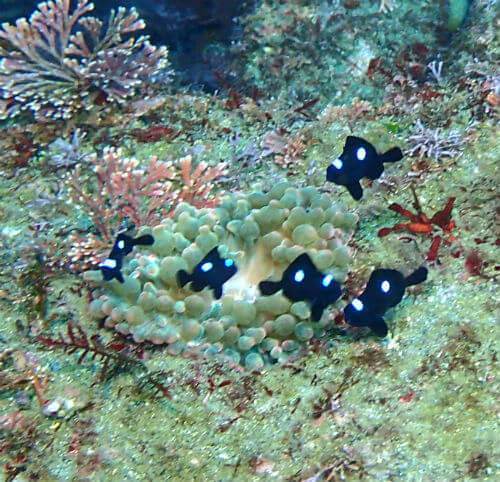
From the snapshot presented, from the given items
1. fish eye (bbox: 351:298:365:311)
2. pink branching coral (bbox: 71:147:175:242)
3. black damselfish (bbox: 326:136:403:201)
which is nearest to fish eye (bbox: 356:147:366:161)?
black damselfish (bbox: 326:136:403:201)

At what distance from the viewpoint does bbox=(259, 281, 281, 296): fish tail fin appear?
2.87 meters

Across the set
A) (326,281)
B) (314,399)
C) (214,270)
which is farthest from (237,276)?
(314,399)

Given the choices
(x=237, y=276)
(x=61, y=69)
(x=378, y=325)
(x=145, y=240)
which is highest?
(x=61, y=69)

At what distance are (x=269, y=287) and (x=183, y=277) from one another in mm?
563

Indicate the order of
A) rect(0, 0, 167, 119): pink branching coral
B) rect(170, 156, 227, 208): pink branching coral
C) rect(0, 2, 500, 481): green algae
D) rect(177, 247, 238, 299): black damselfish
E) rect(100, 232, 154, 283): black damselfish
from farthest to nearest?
1. rect(0, 0, 167, 119): pink branching coral
2. rect(170, 156, 227, 208): pink branching coral
3. rect(100, 232, 154, 283): black damselfish
4. rect(177, 247, 238, 299): black damselfish
5. rect(0, 2, 500, 481): green algae

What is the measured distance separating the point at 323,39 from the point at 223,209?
4113 mm

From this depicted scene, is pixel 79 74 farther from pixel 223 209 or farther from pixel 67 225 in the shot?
pixel 223 209

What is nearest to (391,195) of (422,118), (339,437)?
(422,118)

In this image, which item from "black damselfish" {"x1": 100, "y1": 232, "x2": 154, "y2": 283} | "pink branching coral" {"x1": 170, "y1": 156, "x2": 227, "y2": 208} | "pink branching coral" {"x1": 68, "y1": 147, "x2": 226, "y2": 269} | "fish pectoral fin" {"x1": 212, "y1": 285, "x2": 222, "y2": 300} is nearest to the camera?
"fish pectoral fin" {"x1": 212, "y1": 285, "x2": 222, "y2": 300}

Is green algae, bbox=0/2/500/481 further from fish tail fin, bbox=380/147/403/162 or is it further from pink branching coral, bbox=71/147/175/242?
fish tail fin, bbox=380/147/403/162

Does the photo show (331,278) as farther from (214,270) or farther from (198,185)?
(198,185)

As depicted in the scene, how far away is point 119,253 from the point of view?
3.21 metres

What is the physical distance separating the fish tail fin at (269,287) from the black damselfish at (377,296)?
0.44 m

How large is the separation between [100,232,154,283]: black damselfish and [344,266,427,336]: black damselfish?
143 centimetres
